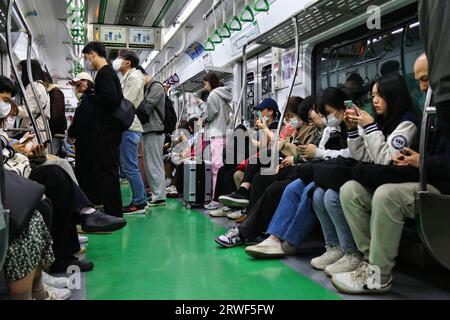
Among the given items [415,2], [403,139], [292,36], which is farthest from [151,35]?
[403,139]

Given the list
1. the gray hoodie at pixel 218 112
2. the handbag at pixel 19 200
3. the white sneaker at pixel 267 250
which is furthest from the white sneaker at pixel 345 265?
the gray hoodie at pixel 218 112

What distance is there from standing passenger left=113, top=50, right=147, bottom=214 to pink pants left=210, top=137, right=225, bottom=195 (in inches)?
36.8

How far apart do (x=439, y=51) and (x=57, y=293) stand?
2126 mm

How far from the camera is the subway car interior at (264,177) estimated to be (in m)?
2.17

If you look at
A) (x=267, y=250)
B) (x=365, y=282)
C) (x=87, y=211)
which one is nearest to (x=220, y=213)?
(x=267, y=250)

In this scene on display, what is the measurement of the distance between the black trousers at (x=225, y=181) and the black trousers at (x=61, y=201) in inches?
91.7

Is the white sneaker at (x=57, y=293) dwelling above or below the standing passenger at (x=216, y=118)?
below

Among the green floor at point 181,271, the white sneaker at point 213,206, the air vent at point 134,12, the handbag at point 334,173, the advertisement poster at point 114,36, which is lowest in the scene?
the green floor at point 181,271

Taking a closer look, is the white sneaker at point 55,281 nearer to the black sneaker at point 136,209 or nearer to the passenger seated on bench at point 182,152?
the black sneaker at point 136,209

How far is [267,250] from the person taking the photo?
121 inches

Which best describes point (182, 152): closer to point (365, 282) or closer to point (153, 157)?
point (153, 157)

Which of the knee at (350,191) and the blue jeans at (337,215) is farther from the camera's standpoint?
the blue jeans at (337,215)

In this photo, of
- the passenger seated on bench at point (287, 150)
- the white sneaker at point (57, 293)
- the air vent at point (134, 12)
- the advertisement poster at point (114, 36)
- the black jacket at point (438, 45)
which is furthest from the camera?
the advertisement poster at point (114, 36)
